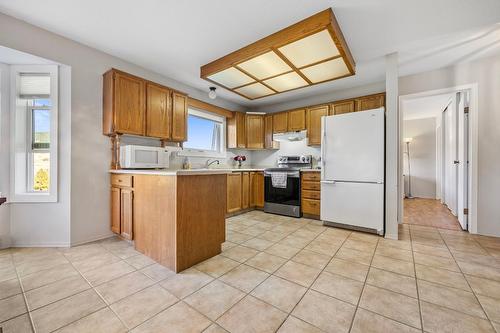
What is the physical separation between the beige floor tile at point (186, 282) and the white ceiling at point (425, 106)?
4702mm

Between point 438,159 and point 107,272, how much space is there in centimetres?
786

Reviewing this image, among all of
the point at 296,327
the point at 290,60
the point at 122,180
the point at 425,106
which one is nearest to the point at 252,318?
the point at 296,327

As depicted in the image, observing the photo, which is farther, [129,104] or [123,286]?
[129,104]

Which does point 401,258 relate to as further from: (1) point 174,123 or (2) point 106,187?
(2) point 106,187

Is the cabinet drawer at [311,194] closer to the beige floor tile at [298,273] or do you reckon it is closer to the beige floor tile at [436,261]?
the beige floor tile at [436,261]

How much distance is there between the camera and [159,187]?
200cm

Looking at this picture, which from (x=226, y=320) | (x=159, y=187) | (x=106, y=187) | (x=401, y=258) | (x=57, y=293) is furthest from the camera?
(x=106, y=187)

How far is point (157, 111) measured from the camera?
3049mm

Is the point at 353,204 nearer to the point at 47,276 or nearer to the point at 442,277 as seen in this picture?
the point at 442,277

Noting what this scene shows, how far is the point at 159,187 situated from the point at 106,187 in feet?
4.29

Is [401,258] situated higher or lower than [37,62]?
lower

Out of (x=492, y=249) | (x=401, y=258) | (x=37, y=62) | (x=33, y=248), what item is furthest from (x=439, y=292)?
(x=37, y=62)

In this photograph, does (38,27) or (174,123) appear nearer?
(38,27)

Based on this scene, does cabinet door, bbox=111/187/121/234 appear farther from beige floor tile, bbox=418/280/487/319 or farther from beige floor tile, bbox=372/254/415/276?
beige floor tile, bbox=418/280/487/319
